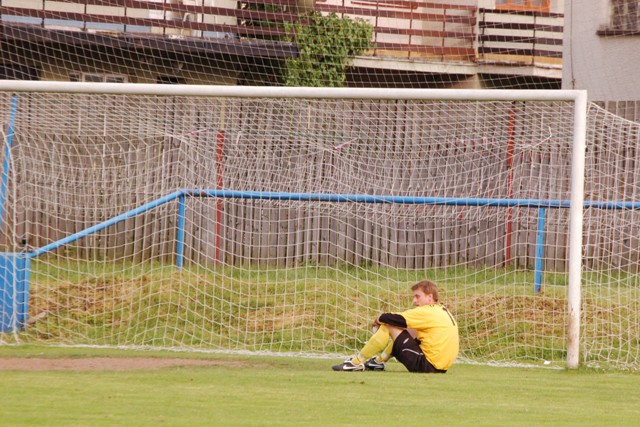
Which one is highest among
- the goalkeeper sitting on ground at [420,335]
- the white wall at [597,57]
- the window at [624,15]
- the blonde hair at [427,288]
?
the window at [624,15]

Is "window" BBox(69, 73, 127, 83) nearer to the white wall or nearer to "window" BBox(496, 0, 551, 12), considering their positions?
the white wall

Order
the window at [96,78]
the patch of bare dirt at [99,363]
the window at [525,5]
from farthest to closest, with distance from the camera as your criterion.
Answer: the window at [525,5]
the window at [96,78]
the patch of bare dirt at [99,363]

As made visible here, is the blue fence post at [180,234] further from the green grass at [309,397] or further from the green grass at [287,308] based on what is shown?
the green grass at [309,397]

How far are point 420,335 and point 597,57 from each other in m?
12.3

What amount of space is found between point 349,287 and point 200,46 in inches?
299

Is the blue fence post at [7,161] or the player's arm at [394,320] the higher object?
the blue fence post at [7,161]

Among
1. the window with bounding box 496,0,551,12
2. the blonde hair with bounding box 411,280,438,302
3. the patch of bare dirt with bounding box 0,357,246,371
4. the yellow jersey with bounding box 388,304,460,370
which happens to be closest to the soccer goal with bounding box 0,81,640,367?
the patch of bare dirt with bounding box 0,357,246,371

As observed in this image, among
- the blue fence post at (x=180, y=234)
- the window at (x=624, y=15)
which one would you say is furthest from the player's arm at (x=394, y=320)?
the window at (x=624, y=15)

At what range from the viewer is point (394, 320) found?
911cm

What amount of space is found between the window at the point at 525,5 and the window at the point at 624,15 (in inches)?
138

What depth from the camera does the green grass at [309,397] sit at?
265 inches

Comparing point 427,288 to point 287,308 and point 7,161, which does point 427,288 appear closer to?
point 287,308

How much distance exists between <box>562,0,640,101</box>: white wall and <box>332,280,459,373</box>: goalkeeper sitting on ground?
11.4m

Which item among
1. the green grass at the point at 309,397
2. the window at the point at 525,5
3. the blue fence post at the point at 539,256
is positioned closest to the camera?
the green grass at the point at 309,397
